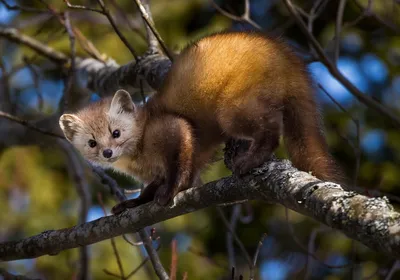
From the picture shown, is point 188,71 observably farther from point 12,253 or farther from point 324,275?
point 324,275

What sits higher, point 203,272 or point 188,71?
point 188,71

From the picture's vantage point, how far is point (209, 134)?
4.74 metres

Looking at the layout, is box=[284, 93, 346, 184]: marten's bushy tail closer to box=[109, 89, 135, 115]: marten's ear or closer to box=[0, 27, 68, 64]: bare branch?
box=[109, 89, 135, 115]: marten's ear

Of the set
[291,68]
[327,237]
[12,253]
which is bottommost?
[327,237]

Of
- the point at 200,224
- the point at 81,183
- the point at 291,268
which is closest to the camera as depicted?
the point at 81,183

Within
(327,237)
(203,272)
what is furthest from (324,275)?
(203,272)

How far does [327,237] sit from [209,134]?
14.1 feet

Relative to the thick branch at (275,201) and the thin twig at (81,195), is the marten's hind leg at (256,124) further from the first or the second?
the thin twig at (81,195)

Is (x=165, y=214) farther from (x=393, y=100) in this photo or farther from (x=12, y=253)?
(x=393, y=100)

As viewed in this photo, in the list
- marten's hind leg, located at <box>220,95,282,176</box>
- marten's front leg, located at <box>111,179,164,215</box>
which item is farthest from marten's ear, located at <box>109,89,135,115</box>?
marten's hind leg, located at <box>220,95,282,176</box>

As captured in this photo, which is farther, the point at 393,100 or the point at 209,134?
the point at 393,100

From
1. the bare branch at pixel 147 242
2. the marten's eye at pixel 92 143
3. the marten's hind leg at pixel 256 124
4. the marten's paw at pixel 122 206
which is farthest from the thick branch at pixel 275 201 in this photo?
the marten's eye at pixel 92 143

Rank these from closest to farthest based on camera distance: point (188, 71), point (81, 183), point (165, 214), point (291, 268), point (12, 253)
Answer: point (165, 214)
point (12, 253)
point (188, 71)
point (81, 183)
point (291, 268)

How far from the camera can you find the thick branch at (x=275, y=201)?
2.29 metres
